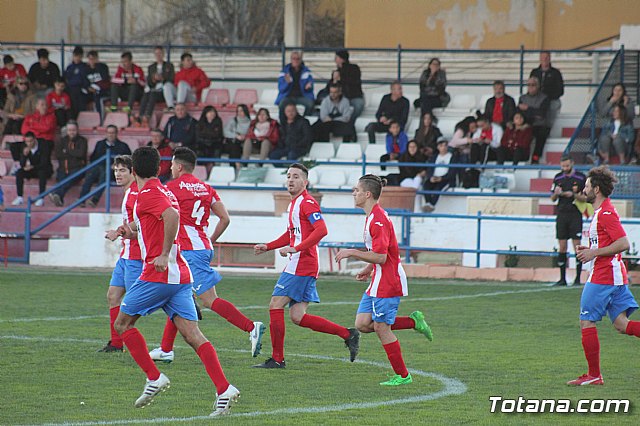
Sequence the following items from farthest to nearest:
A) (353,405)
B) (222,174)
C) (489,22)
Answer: (489,22)
(222,174)
(353,405)

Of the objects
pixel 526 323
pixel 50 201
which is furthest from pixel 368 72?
pixel 526 323

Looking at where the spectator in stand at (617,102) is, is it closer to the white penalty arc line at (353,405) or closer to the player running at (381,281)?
the white penalty arc line at (353,405)

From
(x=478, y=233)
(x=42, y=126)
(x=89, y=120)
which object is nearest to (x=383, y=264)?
(x=478, y=233)

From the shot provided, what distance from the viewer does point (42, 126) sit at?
2375 centimetres

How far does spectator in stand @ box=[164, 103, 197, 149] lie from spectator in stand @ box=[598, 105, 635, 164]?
8.02m

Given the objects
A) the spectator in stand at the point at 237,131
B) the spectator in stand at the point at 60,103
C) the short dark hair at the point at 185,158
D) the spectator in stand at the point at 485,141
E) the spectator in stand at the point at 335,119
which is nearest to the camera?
the short dark hair at the point at 185,158

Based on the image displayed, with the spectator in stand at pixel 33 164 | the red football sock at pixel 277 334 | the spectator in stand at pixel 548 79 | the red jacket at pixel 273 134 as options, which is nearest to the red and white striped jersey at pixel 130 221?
the red football sock at pixel 277 334

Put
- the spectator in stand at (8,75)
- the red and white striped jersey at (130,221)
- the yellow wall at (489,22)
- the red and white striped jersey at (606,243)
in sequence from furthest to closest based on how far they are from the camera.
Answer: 1. the yellow wall at (489,22)
2. the spectator in stand at (8,75)
3. the red and white striped jersey at (130,221)
4. the red and white striped jersey at (606,243)

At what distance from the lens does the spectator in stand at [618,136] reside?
21.3m

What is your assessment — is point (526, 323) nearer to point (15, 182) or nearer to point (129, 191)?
point (129, 191)

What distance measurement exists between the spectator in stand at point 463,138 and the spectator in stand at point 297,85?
10.9 feet

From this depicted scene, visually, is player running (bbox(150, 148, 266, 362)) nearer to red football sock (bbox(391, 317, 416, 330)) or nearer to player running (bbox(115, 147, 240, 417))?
red football sock (bbox(391, 317, 416, 330))

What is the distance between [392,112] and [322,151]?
1686mm

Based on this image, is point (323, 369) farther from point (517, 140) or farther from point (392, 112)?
point (392, 112)
